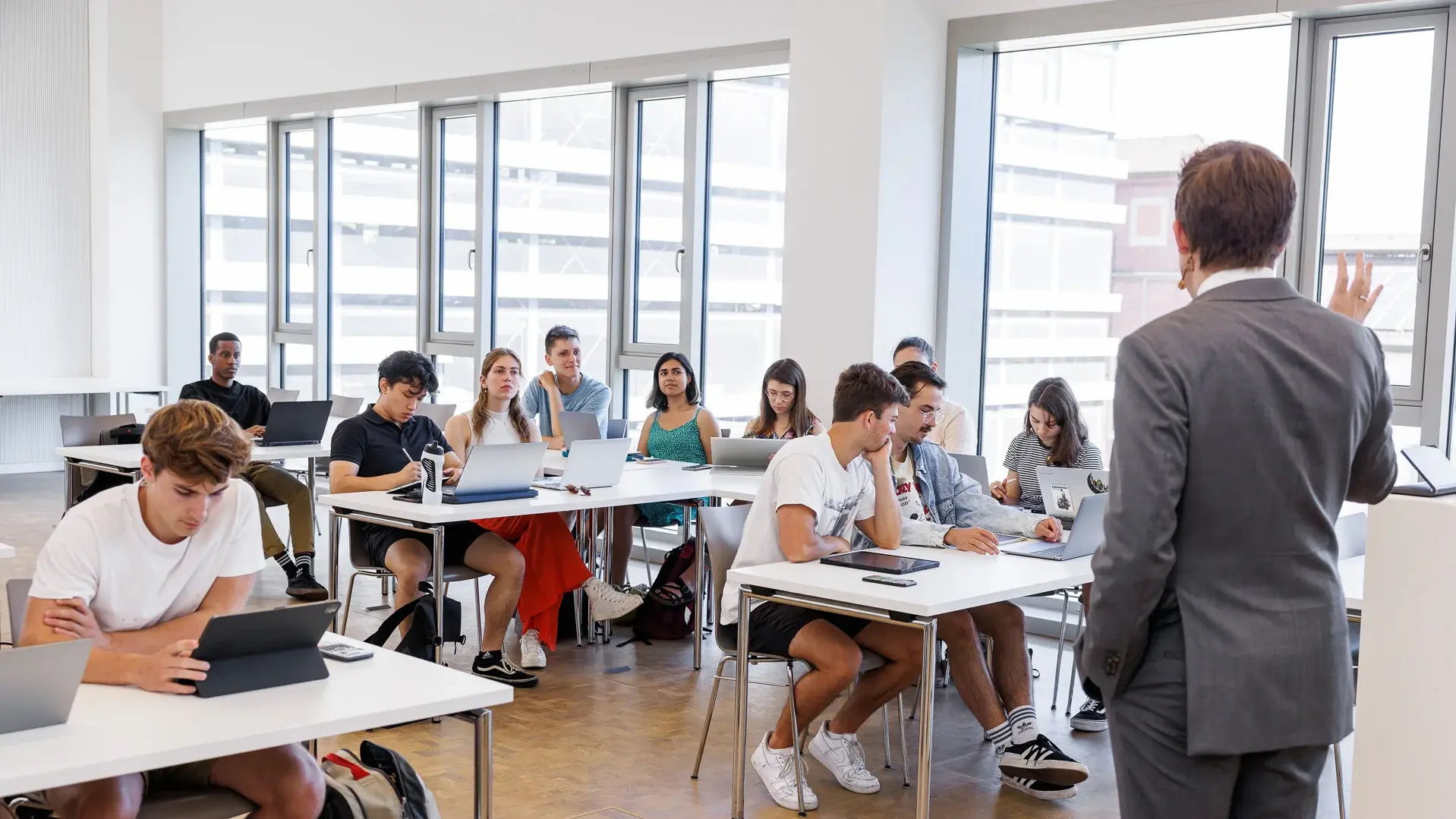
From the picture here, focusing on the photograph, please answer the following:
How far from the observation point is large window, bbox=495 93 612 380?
845 cm

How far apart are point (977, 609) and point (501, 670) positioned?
1875 mm

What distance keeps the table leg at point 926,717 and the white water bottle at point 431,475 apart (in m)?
2.12

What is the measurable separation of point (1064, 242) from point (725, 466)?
2002 mm

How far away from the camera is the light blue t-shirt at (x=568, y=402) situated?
285 inches

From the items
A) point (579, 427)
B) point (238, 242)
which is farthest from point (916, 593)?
point (238, 242)

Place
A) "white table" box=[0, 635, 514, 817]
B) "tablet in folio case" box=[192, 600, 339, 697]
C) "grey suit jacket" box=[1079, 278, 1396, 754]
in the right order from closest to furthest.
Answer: "grey suit jacket" box=[1079, 278, 1396, 754] < "white table" box=[0, 635, 514, 817] < "tablet in folio case" box=[192, 600, 339, 697]

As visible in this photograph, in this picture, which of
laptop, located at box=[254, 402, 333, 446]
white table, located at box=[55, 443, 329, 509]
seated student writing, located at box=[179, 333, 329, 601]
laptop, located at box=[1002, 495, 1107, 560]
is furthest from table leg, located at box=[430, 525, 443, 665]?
laptop, located at box=[254, 402, 333, 446]

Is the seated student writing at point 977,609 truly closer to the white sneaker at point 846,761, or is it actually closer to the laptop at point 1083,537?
the laptop at point 1083,537

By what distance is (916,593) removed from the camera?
3.52m

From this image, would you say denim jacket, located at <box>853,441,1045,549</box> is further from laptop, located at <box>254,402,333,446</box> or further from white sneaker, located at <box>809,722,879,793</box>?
laptop, located at <box>254,402,333,446</box>

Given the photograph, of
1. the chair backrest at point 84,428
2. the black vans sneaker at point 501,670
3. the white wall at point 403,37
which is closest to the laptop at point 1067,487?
the black vans sneaker at point 501,670

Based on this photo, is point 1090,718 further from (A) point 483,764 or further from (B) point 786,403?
(A) point 483,764

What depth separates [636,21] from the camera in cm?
779

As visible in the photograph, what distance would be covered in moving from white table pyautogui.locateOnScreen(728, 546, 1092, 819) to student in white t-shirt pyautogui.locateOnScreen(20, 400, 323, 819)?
1.43 meters
